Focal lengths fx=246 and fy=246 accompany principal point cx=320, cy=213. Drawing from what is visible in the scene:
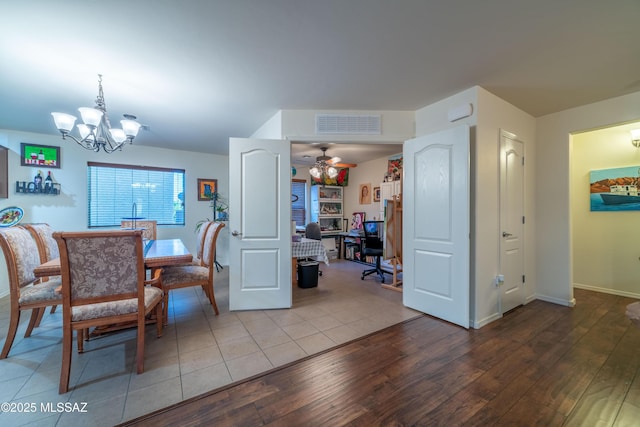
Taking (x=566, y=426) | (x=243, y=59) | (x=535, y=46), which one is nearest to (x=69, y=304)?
(x=243, y=59)

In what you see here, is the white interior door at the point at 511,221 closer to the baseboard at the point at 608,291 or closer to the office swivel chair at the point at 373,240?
the baseboard at the point at 608,291

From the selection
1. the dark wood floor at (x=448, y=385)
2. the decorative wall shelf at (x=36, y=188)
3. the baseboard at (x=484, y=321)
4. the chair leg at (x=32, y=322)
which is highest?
the decorative wall shelf at (x=36, y=188)

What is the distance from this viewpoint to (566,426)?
→ 4.57 ft

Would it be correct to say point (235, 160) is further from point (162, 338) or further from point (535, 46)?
point (535, 46)

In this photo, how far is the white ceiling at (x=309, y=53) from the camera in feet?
5.20

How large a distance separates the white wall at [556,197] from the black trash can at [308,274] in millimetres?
3187

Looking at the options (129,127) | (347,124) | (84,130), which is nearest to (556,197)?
(347,124)

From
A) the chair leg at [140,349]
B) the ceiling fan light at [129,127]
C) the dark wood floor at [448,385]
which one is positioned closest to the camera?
the dark wood floor at [448,385]

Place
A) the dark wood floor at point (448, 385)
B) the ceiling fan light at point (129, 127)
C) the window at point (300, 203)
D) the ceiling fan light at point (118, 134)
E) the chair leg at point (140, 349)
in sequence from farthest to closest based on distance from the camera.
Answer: the window at point (300, 203)
the ceiling fan light at point (118, 134)
the ceiling fan light at point (129, 127)
the chair leg at point (140, 349)
the dark wood floor at point (448, 385)

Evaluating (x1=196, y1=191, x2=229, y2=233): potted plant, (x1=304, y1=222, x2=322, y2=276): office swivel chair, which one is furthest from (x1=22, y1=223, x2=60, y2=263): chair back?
(x1=304, y1=222, x2=322, y2=276): office swivel chair

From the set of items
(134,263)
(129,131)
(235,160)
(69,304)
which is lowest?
(69,304)

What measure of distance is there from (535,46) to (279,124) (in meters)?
2.58

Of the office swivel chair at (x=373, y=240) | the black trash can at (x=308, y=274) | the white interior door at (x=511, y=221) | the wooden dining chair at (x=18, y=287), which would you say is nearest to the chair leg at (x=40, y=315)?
the wooden dining chair at (x=18, y=287)

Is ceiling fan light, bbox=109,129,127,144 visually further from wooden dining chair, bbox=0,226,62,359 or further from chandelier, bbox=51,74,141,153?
wooden dining chair, bbox=0,226,62,359
